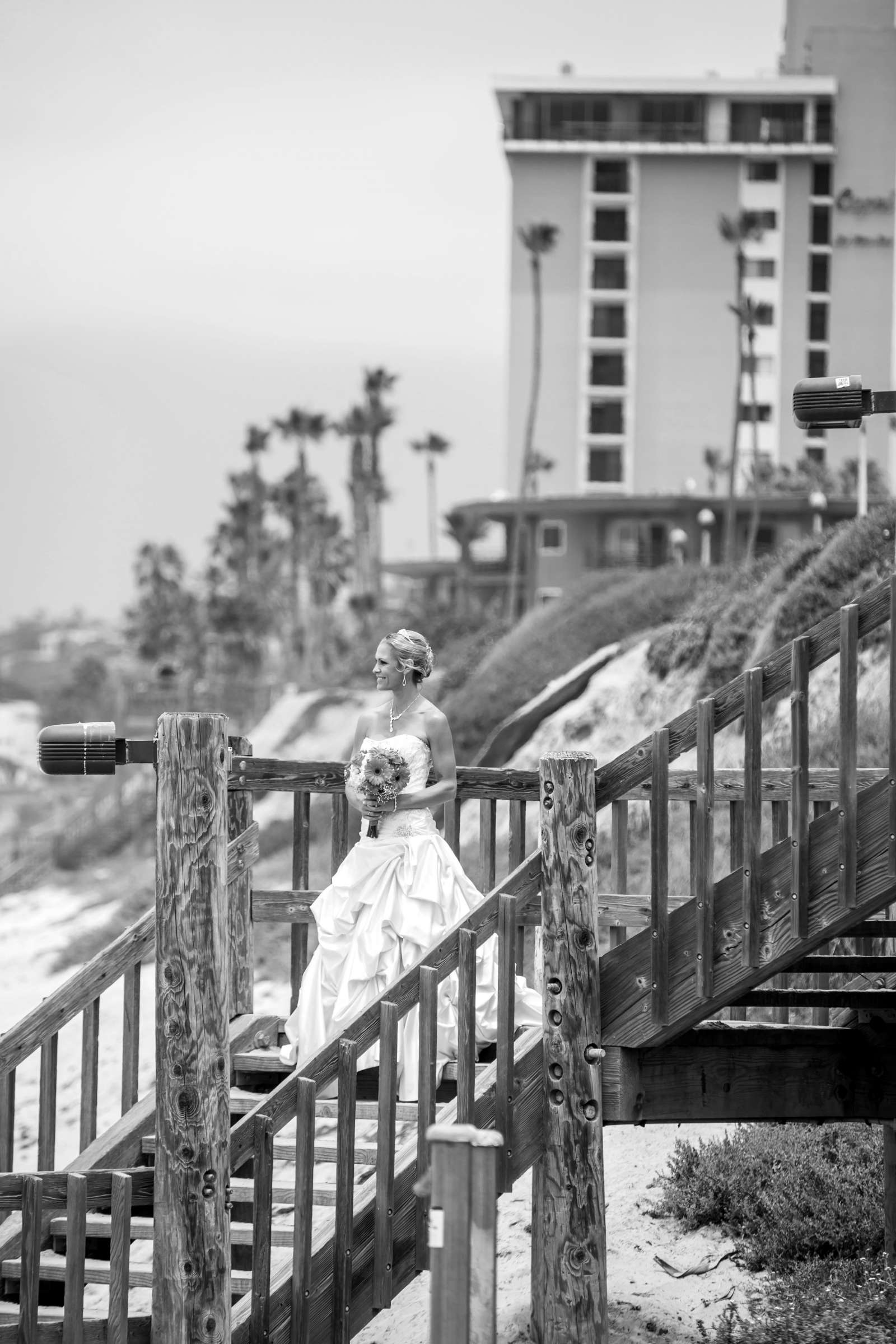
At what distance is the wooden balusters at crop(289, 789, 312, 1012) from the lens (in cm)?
865

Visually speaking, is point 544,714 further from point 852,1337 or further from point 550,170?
point 550,170

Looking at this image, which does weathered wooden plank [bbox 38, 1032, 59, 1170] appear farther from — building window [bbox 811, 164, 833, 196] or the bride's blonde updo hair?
building window [bbox 811, 164, 833, 196]

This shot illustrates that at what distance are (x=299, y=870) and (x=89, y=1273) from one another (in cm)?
217

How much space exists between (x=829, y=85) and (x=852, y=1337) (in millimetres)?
77596

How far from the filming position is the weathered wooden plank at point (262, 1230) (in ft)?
22.8

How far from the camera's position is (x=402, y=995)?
7.12m

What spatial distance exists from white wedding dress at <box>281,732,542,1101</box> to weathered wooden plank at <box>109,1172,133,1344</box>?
121 centimetres

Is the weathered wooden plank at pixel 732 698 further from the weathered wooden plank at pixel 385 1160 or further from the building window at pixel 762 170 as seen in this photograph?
the building window at pixel 762 170

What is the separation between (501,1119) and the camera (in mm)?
6977

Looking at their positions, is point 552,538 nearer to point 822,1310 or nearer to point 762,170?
point 762,170

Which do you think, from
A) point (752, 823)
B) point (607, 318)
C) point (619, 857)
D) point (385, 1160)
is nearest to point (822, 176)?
point (607, 318)

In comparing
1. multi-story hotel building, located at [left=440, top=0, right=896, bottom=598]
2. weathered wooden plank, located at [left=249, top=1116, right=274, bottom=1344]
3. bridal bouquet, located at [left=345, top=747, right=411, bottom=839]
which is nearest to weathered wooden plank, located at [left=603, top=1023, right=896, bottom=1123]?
weathered wooden plank, located at [left=249, top=1116, right=274, bottom=1344]

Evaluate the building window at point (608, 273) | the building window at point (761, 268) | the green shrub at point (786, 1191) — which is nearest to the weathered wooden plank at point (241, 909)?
the green shrub at point (786, 1191)

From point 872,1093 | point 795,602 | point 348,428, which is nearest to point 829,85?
point 348,428
